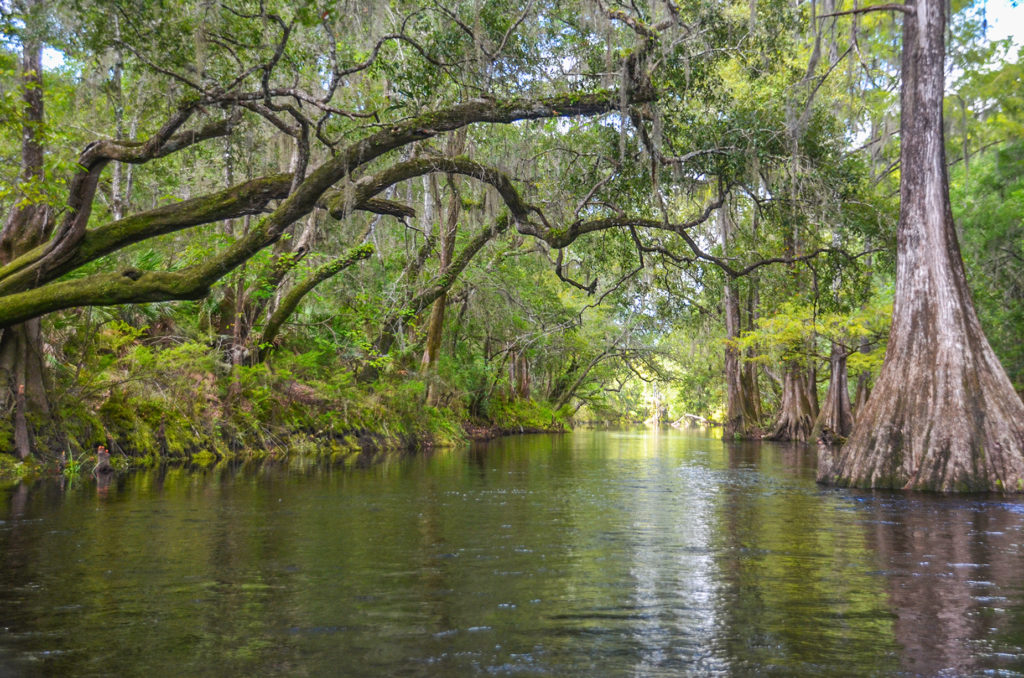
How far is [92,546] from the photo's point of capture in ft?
21.2

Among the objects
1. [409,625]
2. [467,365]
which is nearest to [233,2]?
[409,625]

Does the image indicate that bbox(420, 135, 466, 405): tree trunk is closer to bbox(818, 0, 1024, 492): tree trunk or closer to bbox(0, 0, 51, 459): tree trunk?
bbox(0, 0, 51, 459): tree trunk

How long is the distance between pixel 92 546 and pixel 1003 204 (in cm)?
2442

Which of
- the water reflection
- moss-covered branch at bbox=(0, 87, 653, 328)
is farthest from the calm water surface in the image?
moss-covered branch at bbox=(0, 87, 653, 328)

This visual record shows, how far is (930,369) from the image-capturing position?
11656 mm

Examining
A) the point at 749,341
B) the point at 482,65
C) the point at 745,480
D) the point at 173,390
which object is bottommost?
the point at 745,480

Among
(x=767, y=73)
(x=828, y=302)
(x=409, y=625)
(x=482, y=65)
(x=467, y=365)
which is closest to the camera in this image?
(x=409, y=625)

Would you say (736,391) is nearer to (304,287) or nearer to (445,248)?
(445,248)

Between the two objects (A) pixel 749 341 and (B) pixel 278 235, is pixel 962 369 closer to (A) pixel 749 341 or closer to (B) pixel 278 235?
Answer: (B) pixel 278 235

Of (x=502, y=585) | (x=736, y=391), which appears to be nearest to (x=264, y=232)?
(x=502, y=585)

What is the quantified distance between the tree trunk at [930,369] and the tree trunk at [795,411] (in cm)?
1843

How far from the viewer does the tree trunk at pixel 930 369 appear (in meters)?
11.0

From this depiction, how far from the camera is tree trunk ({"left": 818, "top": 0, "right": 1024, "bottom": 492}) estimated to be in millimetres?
10984

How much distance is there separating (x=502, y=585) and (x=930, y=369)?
9.24 metres
